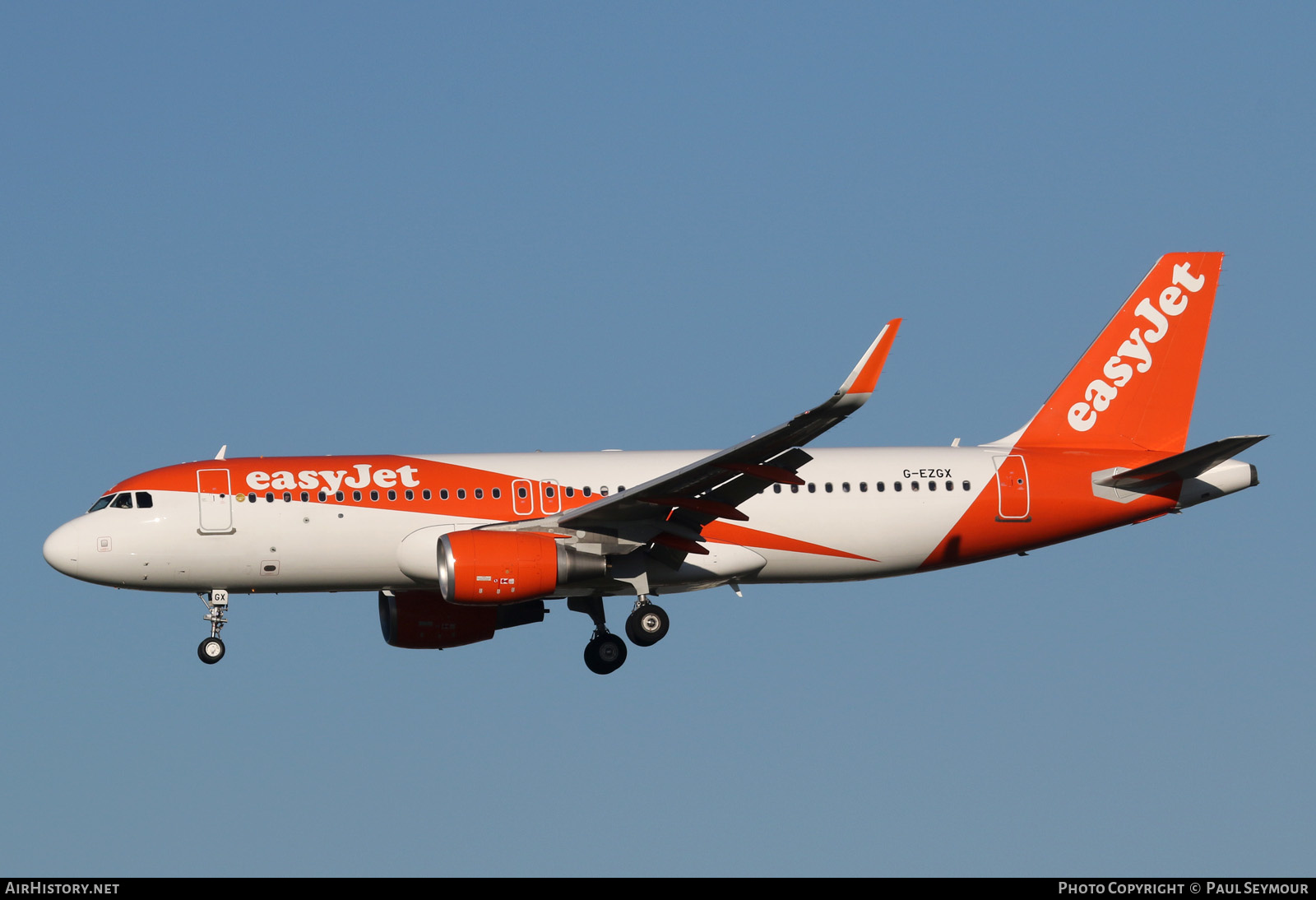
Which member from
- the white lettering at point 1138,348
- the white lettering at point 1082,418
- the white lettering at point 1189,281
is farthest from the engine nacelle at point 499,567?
the white lettering at point 1189,281

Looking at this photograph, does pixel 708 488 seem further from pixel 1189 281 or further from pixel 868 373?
pixel 1189 281

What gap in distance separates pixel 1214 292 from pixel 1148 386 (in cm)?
283

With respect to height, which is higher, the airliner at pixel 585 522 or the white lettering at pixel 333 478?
the white lettering at pixel 333 478

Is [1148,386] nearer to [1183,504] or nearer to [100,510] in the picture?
[1183,504]

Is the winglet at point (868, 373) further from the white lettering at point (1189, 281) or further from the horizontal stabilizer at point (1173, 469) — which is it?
the white lettering at point (1189, 281)

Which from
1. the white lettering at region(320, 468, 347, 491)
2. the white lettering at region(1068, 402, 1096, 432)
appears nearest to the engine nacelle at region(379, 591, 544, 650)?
the white lettering at region(320, 468, 347, 491)

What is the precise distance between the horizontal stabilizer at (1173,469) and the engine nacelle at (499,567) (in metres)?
11.4

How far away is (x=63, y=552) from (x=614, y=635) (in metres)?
10.8

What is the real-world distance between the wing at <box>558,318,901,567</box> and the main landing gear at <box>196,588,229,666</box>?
274 inches

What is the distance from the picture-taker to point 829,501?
36656mm

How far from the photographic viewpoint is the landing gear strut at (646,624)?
3603cm

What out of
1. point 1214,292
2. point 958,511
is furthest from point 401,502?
point 1214,292

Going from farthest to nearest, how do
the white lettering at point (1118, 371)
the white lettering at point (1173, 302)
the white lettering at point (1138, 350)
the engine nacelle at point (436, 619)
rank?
the white lettering at point (1173, 302) → the white lettering at point (1138, 350) → the white lettering at point (1118, 371) → the engine nacelle at point (436, 619)

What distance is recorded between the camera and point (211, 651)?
118 feet
